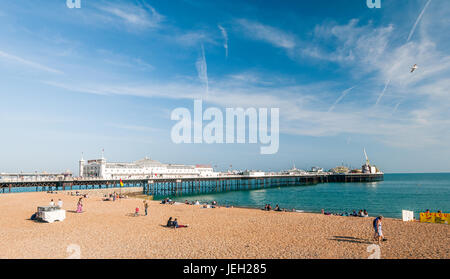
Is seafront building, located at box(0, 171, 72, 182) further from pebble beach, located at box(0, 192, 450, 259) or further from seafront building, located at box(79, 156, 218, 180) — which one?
pebble beach, located at box(0, 192, 450, 259)

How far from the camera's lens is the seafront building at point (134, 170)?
60.8 m

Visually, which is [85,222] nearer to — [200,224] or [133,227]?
[133,227]

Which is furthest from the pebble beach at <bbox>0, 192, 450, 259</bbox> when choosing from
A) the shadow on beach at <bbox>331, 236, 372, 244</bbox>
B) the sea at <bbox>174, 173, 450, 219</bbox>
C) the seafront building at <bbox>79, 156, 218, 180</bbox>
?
the seafront building at <bbox>79, 156, 218, 180</bbox>

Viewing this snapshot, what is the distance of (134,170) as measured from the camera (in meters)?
67.8

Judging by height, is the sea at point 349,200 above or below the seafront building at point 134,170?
below

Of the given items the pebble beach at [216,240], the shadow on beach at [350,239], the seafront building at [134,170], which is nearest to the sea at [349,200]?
the pebble beach at [216,240]

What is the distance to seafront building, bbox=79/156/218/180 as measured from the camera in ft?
199

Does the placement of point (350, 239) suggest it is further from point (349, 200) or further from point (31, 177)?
point (31, 177)

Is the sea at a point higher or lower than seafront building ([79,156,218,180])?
lower

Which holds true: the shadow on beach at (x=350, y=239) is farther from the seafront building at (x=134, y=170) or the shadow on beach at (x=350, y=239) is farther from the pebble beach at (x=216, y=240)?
the seafront building at (x=134, y=170)

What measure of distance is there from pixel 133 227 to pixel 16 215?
10.1 m

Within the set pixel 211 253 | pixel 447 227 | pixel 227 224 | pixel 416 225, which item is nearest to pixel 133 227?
pixel 227 224

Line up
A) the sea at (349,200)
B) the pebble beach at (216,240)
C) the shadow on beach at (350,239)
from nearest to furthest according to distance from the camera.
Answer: the pebble beach at (216,240) → the shadow on beach at (350,239) → the sea at (349,200)
